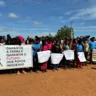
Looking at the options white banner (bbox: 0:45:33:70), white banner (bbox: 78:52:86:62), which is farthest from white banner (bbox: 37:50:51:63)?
white banner (bbox: 78:52:86:62)

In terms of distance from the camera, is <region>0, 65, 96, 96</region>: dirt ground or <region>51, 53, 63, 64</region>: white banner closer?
<region>0, 65, 96, 96</region>: dirt ground

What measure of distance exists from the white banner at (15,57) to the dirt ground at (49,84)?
0.61 meters

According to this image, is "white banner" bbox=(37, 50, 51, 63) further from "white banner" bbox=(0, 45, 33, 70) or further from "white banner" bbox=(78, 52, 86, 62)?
"white banner" bbox=(78, 52, 86, 62)

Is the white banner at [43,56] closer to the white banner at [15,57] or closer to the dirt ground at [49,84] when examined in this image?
the white banner at [15,57]

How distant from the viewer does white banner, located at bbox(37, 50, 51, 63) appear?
1202 centimetres

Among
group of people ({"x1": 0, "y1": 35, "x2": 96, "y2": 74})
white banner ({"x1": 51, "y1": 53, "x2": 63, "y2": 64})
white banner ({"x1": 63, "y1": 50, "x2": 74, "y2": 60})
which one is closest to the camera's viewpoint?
group of people ({"x1": 0, "y1": 35, "x2": 96, "y2": 74})

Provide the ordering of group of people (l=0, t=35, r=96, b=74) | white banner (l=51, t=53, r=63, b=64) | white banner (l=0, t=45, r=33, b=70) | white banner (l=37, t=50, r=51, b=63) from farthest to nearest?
white banner (l=51, t=53, r=63, b=64)
white banner (l=37, t=50, r=51, b=63)
group of people (l=0, t=35, r=96, b=74)
white banner (l=0, t=45, r=33, b=70)

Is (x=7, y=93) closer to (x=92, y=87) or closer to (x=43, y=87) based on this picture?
(x=43, y=87)

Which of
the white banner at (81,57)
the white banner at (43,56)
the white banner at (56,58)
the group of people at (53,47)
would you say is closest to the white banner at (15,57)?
the group of people at (53,47)

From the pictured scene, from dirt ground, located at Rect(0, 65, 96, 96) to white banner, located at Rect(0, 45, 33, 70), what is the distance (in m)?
0.61

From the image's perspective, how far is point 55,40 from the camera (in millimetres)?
13055

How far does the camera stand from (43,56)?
12.1 meters

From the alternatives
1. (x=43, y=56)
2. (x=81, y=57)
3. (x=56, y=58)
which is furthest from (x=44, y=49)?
(x=81, y=57)

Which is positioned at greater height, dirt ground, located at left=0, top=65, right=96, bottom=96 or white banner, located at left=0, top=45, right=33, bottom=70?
white banner, located at left=0, top=45, right=33, bottom=70
